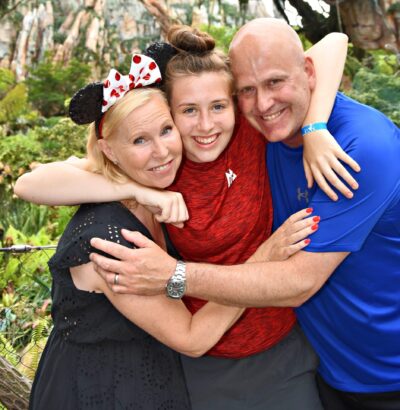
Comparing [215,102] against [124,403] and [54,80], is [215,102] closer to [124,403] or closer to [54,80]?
[124,403]

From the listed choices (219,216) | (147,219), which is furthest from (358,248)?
(147,219)

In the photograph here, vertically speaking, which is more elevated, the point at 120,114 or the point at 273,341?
the point at 120,114

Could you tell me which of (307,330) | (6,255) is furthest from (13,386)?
(6,255)

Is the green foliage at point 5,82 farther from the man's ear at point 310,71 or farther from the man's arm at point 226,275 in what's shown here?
the man's arm at point 226,275

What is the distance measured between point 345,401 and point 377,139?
1.09m

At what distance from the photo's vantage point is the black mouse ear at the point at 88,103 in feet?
6.43

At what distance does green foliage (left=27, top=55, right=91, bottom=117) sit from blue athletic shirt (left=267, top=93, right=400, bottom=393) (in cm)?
1645

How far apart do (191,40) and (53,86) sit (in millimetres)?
17063

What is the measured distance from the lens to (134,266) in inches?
71.2

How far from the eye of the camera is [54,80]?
59.4 feet

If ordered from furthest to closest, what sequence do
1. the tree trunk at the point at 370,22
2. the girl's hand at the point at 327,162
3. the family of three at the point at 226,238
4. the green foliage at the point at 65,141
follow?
1. the tree trunk at the point at 370,22
2. the green foliage at the point at 65,141
3. the family of three at the point at 226,238
4. the girl's hand at the point at 327,162

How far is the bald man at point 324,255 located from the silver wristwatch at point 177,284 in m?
0.02

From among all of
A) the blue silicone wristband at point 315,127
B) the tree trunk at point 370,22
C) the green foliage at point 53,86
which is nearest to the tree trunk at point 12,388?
the blue silicone wristband at point 315,127

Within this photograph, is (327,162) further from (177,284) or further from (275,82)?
(177,284)
